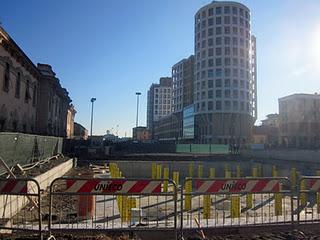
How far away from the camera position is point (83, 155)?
4178 centimetres

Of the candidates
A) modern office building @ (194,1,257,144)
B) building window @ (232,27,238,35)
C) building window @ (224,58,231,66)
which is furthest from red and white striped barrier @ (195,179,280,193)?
building window @ (232,27,238,35)

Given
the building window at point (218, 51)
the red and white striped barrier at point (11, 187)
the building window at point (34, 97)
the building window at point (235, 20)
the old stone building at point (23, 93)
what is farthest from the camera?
the building window at point (235, 20)

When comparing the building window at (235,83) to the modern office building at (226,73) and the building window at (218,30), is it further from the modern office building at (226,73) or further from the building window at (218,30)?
the building window at (218,30)

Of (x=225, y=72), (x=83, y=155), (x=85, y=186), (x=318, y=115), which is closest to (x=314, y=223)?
(x=85, y=186)

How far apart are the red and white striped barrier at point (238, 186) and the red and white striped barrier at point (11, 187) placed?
146 inches

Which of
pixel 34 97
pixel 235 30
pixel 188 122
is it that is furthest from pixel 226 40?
pixel 34 97

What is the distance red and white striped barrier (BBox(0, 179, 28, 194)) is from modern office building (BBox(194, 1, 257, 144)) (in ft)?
258

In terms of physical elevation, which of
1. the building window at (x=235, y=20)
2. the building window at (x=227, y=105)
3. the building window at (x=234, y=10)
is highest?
the building window at (x=234, y=10)

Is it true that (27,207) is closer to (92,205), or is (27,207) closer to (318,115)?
(92,205)

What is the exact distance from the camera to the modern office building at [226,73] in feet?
278

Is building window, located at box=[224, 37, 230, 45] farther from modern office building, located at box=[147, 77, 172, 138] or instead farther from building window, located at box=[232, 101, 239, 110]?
modern office building, located at box=[147, 77, 172, 138]

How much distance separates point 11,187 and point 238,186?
4856 mm

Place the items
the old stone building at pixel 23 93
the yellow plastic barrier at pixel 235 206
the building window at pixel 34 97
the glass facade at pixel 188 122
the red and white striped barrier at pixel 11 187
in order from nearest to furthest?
the red and white striped barrier at pixel 11 187, the yellow plastic barrier at pixel 235 206, the old stone building at pixel 23 93, the building window at pixel 34 97, the glass facade at pixel 188 122

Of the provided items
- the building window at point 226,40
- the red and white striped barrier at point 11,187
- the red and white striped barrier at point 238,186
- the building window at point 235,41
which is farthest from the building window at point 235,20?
the red and white striped barrier at point 11,187
